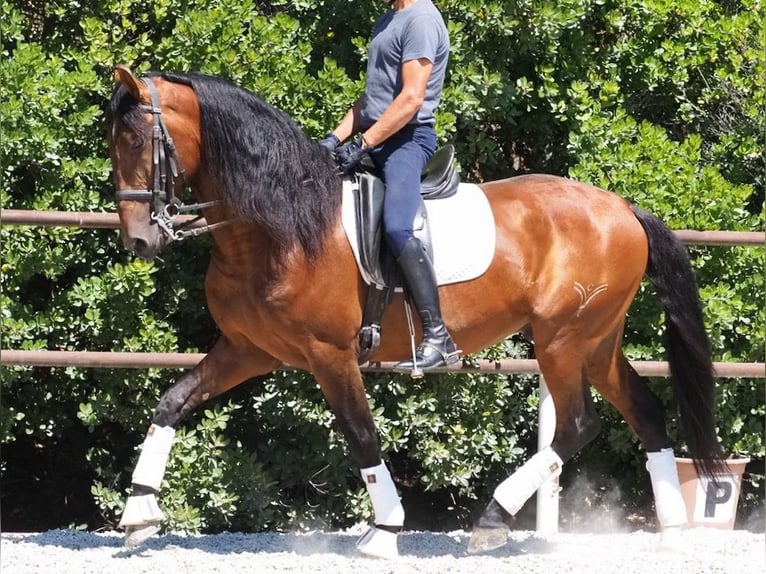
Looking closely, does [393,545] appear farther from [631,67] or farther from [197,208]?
[631,67]

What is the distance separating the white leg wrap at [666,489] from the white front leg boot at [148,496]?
92.5 inches

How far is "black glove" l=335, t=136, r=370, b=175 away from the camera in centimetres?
508

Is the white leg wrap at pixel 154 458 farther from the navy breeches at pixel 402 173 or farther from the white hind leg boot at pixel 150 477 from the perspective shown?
the navy breeches at pixel 402 173

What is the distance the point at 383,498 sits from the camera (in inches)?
202

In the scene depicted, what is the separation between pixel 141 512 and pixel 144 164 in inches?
62.0

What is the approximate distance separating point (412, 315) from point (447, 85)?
1.92 metres

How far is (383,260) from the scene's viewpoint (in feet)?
16.8

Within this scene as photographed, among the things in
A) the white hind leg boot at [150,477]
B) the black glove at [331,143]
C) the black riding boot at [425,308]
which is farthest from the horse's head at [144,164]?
the black riding boot at [425,308]

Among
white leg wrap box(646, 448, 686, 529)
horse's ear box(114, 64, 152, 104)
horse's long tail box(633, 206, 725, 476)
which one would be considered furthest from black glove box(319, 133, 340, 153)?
white leg wrap box(646, 448, 686, 529)

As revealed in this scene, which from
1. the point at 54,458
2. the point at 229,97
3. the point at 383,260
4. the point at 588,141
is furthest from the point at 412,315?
the point at 54,458

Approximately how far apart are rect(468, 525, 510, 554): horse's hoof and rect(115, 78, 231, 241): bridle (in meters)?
1.97

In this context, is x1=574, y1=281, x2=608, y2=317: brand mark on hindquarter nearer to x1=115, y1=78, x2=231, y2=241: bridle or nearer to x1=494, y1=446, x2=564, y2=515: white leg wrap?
x1=494, y1=446, x2=564, y2=515: white leg wrap

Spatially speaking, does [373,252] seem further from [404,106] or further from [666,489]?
[666,489]

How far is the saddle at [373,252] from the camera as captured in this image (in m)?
5.06
